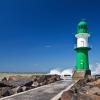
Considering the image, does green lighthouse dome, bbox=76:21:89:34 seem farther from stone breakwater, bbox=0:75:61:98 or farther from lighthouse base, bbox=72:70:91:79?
stone breakwater, bbox=0:75:61:98

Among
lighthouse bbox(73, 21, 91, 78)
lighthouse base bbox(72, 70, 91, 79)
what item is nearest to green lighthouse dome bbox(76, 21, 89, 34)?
lighthouse bbox(73, 21, 91, 78)

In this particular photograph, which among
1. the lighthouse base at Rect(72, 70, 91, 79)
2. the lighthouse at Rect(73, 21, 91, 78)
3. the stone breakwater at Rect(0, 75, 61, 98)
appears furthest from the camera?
the lighthouse at Rect(73, 21, 91, 78)

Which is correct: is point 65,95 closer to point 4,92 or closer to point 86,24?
point 4,92

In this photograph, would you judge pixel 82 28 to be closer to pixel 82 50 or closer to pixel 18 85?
pixel 82 50

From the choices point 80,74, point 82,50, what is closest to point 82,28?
point 82,50

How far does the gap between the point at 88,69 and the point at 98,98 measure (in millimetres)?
22978

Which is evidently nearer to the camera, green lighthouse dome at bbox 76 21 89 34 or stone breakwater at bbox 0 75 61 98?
stone breakwater at bbox 0 75 61 98

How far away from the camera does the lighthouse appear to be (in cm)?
3322

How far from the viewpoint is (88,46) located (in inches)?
1332

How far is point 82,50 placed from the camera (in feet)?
111

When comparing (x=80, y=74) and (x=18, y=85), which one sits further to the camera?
(x=80, y=74)

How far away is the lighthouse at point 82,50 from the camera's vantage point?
33219mm

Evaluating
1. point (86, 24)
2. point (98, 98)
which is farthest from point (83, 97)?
point (86, 24)

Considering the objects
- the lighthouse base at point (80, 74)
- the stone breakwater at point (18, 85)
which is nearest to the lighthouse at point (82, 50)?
the lighthouse base at point (80, 74)
